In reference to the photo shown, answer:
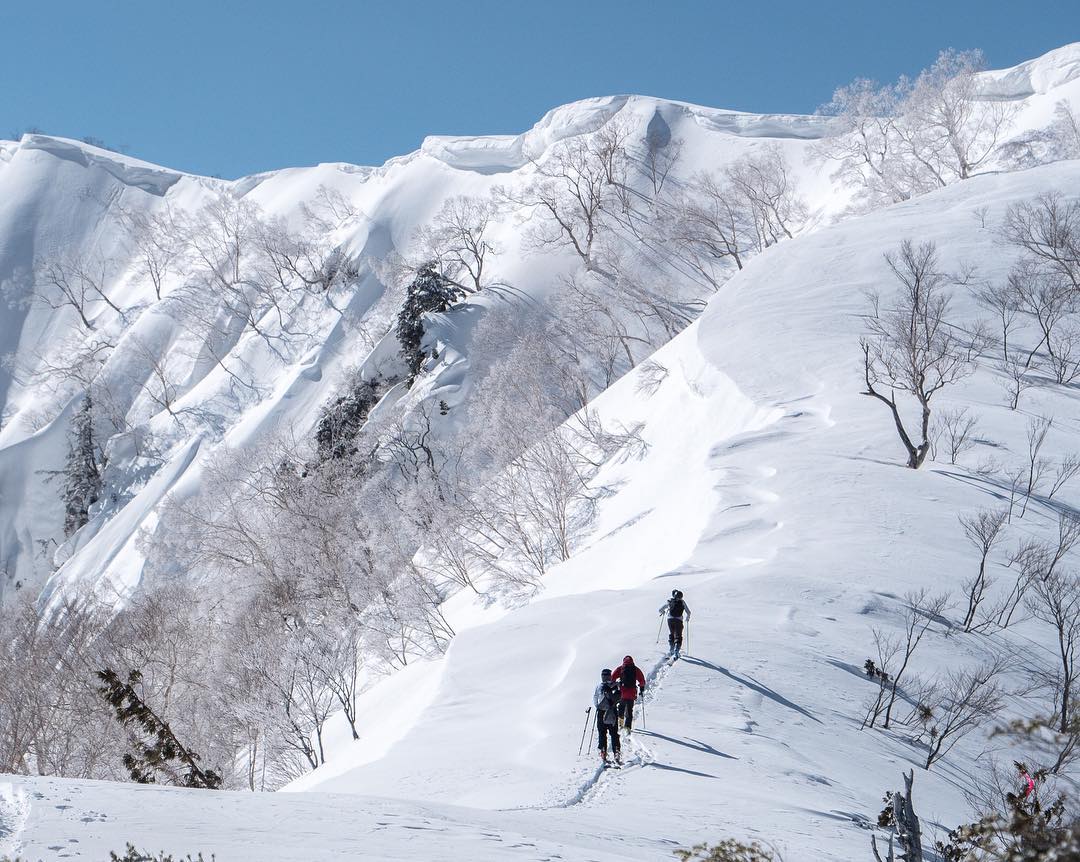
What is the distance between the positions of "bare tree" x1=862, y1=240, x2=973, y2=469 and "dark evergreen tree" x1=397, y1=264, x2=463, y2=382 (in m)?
31.8

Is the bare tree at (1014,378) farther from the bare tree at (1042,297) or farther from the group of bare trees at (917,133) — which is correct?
the group of bare trees at (917,133)

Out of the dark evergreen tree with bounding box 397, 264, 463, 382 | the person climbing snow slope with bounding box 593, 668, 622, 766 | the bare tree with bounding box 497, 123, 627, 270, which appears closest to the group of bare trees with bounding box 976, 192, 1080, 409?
the person climbing snow slope with bounding box 593, 668, 622, 766

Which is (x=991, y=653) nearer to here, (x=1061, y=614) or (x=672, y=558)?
Result: (x=1061, y=614)

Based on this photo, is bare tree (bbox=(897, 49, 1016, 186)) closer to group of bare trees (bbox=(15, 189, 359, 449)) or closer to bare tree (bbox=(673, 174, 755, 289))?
bare tree (bbox=(673, 174, 755, 289))

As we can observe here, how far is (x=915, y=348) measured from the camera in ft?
96.4

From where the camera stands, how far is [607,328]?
5872 centimetres

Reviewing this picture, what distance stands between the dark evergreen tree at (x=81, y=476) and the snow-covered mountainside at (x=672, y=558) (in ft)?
6.86

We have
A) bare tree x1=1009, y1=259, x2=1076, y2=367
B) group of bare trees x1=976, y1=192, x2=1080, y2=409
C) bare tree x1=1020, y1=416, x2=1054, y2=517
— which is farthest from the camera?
bare tree x1=1009, y1=259, x2=1076, y2=367

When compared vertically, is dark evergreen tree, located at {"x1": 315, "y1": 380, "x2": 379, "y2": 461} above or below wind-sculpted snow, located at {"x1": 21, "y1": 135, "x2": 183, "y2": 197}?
below

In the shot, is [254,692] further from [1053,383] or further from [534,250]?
[534,250]

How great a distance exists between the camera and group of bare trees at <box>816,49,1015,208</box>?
60.8 m

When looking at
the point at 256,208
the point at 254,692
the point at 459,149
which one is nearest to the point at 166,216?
the point at 256,208

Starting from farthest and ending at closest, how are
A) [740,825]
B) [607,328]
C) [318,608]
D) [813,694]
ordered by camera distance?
1. [607,328]
2. [318,608]
3. [813,694]
4. [740,825]

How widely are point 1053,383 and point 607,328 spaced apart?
28.8 m
